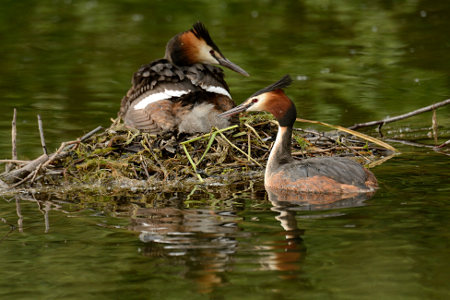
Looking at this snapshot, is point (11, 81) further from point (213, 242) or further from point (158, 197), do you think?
point (213, 242)

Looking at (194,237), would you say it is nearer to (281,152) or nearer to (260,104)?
(281,152)

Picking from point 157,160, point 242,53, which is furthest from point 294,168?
point 242,53

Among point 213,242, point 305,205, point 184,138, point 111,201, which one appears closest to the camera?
point 213,242

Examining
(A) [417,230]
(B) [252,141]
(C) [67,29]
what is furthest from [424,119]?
(C) [67,29]

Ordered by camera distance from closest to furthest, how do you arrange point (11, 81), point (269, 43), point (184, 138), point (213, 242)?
point (213, 242) → point (184, 138) → point (11, 81) → point (269, 43)

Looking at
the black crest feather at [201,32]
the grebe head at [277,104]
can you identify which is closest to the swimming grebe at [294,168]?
the grebe head at [277,104]

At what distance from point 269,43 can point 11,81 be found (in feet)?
16.3

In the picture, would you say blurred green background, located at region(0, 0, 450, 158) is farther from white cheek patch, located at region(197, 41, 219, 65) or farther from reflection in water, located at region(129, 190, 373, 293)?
reflection in water, located at region(129, 190, 373, 293)

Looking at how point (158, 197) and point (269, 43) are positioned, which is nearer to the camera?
point (158, 197)

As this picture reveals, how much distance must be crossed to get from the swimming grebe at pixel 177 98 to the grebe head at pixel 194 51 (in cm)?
18

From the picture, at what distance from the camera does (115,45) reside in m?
16.2

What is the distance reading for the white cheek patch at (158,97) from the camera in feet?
26.5

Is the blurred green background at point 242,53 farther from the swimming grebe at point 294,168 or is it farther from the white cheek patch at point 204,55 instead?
the swimming grebe at point 294,168

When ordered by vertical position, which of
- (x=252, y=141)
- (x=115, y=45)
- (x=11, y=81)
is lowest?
(x=252, y=141)
